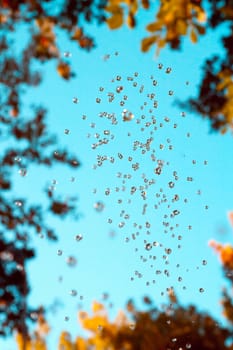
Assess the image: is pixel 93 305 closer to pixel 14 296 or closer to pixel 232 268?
pixel 14 296

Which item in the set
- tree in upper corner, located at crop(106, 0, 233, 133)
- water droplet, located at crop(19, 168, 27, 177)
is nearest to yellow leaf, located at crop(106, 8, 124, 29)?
tree in upper corner, located at crop(106, 0, 233, 133)

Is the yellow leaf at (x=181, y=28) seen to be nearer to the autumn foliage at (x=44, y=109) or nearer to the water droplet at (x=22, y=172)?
the autumn foliage at (x=44, y=109)

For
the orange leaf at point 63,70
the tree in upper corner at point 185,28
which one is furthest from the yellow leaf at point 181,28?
the orange leaf at point 63,70

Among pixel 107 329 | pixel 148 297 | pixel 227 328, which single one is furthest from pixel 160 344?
pixel 148 297

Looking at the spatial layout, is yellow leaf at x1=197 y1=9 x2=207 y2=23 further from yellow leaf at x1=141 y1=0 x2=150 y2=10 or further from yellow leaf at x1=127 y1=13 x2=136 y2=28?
yellow leaf at x1=141 y1=0 x2=150 y2=10

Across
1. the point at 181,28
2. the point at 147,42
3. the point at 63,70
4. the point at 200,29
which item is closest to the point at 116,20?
the point at 147,42

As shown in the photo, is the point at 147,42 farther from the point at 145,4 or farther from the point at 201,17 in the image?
the point at 145,4
